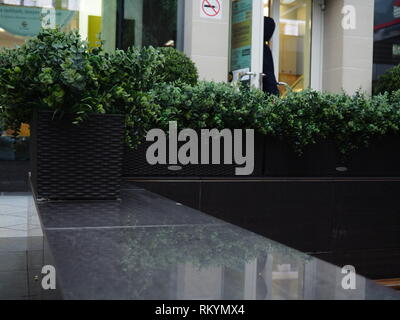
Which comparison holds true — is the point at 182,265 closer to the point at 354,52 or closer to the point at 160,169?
the point at 160,169

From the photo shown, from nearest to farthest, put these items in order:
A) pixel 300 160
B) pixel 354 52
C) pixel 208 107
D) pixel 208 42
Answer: pixel 208 107, pixel 300 160, pixel 208 42, pixel 354 52

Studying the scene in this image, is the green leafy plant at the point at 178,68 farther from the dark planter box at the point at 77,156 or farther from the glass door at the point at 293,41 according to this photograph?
the dark planter box at the point at 77,156

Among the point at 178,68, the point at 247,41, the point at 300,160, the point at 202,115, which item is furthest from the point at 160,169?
the point at 247,41

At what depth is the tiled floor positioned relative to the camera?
2764mm

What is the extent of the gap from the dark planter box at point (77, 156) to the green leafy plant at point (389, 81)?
6.43m

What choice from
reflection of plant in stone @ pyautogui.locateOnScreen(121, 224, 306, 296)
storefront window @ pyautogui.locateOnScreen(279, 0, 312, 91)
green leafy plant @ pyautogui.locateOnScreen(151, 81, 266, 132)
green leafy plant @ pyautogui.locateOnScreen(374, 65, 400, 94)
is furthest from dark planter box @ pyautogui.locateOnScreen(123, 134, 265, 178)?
storefront window @ pyautogui.locateOnScreen(279, 0, 312, 91)

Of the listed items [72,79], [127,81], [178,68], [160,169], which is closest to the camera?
[72,79]

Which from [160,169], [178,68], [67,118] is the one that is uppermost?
[178,68]

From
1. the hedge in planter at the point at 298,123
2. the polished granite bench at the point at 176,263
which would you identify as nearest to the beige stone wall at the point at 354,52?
the hedge in planter at the point at 298,123

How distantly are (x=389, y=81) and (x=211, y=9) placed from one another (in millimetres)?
3071

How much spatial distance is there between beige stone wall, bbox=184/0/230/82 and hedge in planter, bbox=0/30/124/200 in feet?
17.1

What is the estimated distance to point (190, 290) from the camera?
107 cm

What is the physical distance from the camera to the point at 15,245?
163 inches

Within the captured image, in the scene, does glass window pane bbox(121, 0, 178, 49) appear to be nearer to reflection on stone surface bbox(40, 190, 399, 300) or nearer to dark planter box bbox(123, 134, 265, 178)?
dark planter box bbox(123, 134, 265, 178)
